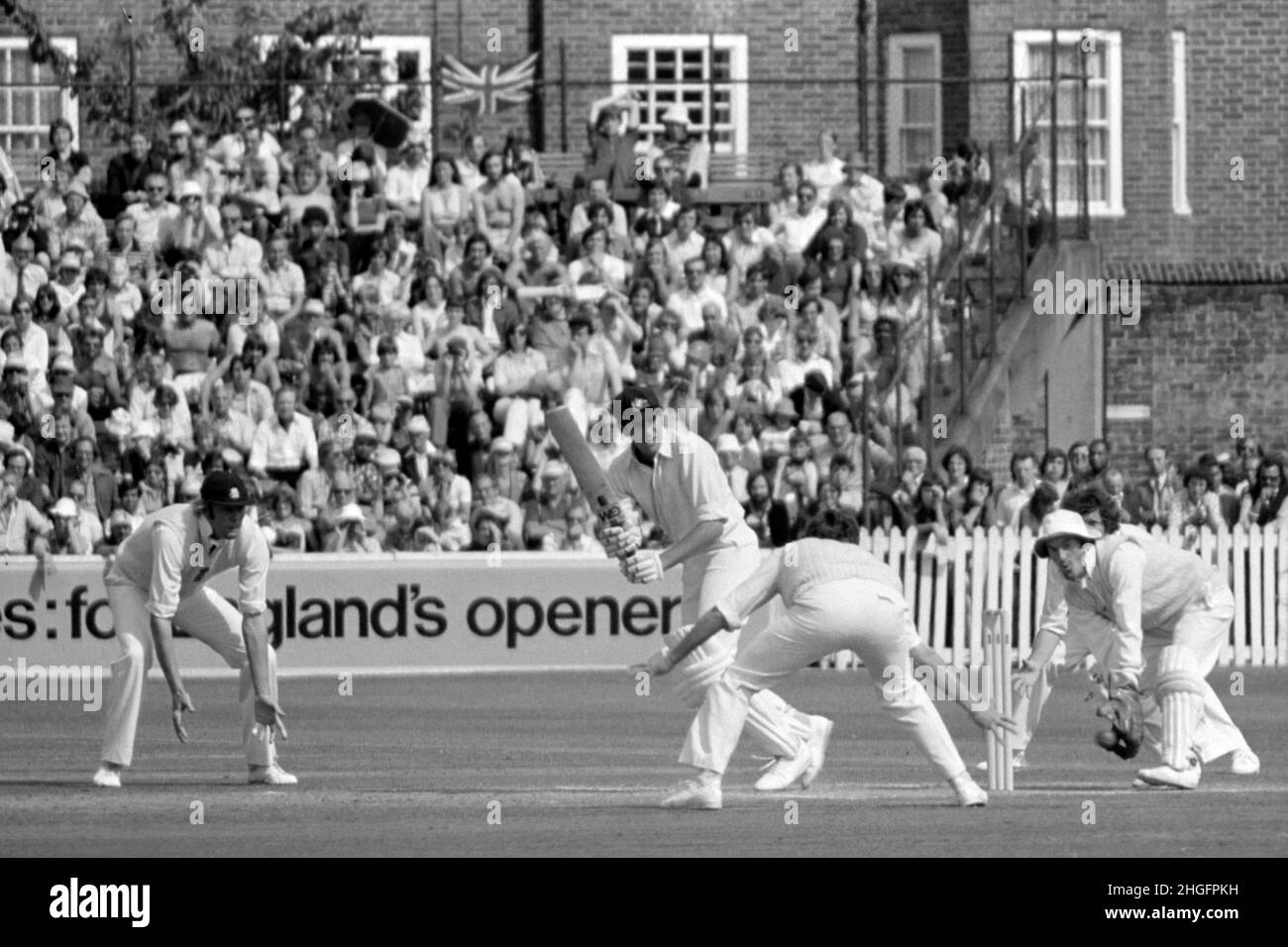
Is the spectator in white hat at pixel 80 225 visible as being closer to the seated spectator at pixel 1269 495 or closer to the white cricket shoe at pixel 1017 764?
the seated spectator at pixel 1269 495

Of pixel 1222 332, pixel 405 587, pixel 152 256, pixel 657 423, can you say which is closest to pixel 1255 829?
pixel 657 423

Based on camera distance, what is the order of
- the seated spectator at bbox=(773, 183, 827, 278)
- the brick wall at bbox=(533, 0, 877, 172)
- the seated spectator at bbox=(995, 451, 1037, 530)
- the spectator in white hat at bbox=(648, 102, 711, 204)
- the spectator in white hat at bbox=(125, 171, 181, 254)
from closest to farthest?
the seated spectator at bbox=(995, 451, 1037, 530), the spectator in white hat at bbox=(125, 171, 181, 254), the seated spectator at bbox=(773, 183, 827, 278), the spectator in white hat at bbox=(648, 102, 711, 204), the brick wall at bbox=(533, 0, 877, 172)

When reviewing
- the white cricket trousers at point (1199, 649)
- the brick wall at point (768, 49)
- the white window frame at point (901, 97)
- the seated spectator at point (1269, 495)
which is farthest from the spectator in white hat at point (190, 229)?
the white cricket trousers at point (1199, 649)

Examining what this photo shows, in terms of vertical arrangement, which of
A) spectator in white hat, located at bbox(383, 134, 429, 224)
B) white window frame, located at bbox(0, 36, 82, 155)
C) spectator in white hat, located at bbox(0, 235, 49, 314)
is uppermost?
white window frame, located at bbox(0, 36, 82, 155)

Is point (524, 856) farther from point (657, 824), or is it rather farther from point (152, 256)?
point (152, 256)

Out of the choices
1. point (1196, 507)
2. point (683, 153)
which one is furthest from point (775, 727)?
point (683, 153)

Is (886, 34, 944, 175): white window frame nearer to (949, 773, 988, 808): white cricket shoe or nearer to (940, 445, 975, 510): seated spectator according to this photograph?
(940, 445, 975, 510): seated spectator

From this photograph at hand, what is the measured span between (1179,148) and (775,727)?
69.0ft

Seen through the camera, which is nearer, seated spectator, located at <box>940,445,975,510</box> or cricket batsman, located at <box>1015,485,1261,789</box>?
cricket batsman, located at <box>1015,485,1261,789</box>

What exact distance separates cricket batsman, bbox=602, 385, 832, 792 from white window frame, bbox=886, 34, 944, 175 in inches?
738

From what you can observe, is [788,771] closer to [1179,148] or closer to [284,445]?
[284,445]

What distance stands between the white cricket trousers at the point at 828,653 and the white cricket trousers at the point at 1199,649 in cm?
177

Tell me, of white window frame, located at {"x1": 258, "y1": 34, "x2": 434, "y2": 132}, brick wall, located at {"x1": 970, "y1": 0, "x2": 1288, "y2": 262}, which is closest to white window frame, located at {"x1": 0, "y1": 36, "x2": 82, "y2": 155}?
white window frame, located at {"x1": 258, "y1": 34, "x2": 434, "y2": 132}

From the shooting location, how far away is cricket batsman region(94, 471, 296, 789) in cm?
1498
